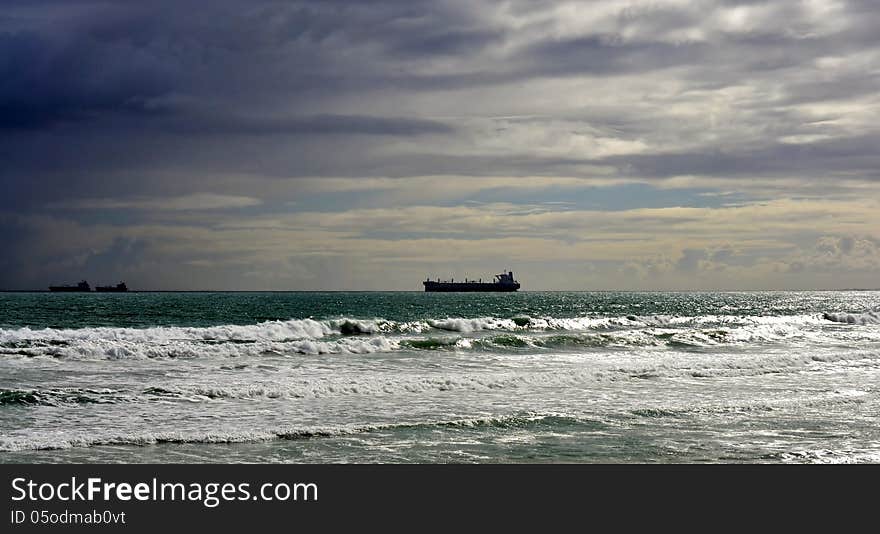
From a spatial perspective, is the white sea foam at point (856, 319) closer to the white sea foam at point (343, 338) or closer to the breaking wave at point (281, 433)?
the white sea foam at point (343, 338)

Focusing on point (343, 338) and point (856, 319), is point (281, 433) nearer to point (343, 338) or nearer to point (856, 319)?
point (343, 338)

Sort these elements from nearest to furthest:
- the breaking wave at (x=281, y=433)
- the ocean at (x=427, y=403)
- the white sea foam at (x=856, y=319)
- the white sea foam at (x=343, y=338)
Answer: the ocean at (x=427, y=403) < the breaking wave at (x=281, y=433) < the white sea foam at (x=343, y=338) < the white sea foam at (x=856, y=319)

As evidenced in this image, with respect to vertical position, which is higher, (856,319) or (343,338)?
(343,338)

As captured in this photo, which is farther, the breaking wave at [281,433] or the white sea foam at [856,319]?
the white sea foam at [856,319]

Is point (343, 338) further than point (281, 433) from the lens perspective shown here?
Yes

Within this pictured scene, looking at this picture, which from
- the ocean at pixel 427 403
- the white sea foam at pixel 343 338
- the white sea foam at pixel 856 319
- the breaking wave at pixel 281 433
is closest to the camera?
the ocean at pixel 427 403

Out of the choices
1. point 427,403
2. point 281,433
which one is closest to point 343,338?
point 427,403

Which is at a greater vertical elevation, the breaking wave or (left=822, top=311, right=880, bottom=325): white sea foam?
the breaking wave


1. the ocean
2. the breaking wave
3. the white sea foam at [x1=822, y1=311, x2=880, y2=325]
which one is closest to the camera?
the ocean

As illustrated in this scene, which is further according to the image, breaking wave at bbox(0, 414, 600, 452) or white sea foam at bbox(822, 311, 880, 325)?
white sea foam at bbox(822, 311, 880, 325)

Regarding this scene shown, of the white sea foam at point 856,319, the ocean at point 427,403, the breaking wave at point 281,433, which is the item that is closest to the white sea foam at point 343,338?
the ocean at point 427,403

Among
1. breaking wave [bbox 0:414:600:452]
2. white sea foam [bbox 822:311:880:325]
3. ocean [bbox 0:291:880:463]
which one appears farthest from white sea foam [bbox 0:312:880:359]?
breaking wave [bbox 0:414:600:452]

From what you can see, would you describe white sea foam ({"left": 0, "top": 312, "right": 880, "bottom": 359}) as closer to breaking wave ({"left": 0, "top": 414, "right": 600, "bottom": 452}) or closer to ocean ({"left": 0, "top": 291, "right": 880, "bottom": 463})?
ocean ({"left": 0, "top": 291, "right": 880, "bottom": 463})
